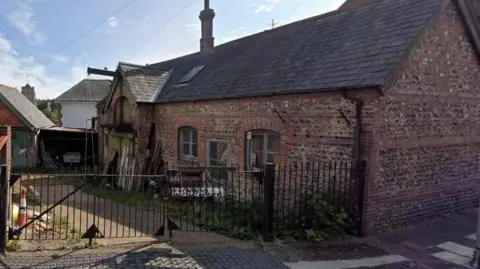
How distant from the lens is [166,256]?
19.0 feet

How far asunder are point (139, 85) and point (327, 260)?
12473 mm

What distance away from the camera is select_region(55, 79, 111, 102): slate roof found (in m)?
39.2

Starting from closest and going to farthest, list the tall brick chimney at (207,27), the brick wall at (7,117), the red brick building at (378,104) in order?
the red brick building at (378,104)
the brick wall at (7,117)
the tall brick chimney at (207,27)

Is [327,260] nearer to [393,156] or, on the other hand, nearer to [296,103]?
[393,156]

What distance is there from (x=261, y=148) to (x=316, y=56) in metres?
3.01

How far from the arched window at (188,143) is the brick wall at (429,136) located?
7.69m

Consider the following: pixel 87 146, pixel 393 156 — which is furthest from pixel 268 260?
pixel 87 146

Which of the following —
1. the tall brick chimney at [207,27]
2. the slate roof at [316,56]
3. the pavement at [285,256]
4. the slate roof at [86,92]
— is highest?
the tall brick chimney at [207,27]

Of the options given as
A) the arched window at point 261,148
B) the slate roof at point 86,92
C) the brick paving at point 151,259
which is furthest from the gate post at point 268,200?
the slate roof at point 86,92

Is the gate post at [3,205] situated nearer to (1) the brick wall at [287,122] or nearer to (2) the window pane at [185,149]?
(1) the brick wall at [287,122]

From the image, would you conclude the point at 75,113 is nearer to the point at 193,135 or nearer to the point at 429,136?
the point at 193,135

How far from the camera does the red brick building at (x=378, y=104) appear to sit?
7.64 metres

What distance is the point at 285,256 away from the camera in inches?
239

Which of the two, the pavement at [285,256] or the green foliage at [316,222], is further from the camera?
the green foliage at [316,222]
